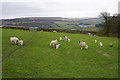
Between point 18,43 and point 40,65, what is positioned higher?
point 18,43

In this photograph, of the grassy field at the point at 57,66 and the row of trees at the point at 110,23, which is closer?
the grassy field at the point at 57,66

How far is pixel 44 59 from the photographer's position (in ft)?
60.4

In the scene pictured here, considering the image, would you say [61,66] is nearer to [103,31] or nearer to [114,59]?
[114,59]

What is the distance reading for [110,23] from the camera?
54.2m

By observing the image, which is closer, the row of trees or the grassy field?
the grassy field

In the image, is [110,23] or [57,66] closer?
[57,66]

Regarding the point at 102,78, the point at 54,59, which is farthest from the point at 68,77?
the point at 54,59

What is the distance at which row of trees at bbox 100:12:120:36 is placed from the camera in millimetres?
52031

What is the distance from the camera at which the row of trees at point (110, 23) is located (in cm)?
5203

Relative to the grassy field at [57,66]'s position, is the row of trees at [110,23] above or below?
above

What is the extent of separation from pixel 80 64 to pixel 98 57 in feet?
14.6

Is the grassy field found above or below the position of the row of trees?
below

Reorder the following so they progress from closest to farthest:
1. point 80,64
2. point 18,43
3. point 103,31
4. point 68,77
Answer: point 68,77
point 80,64
point 18,43
point 103,31

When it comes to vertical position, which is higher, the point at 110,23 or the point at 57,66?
the point at 110,23
